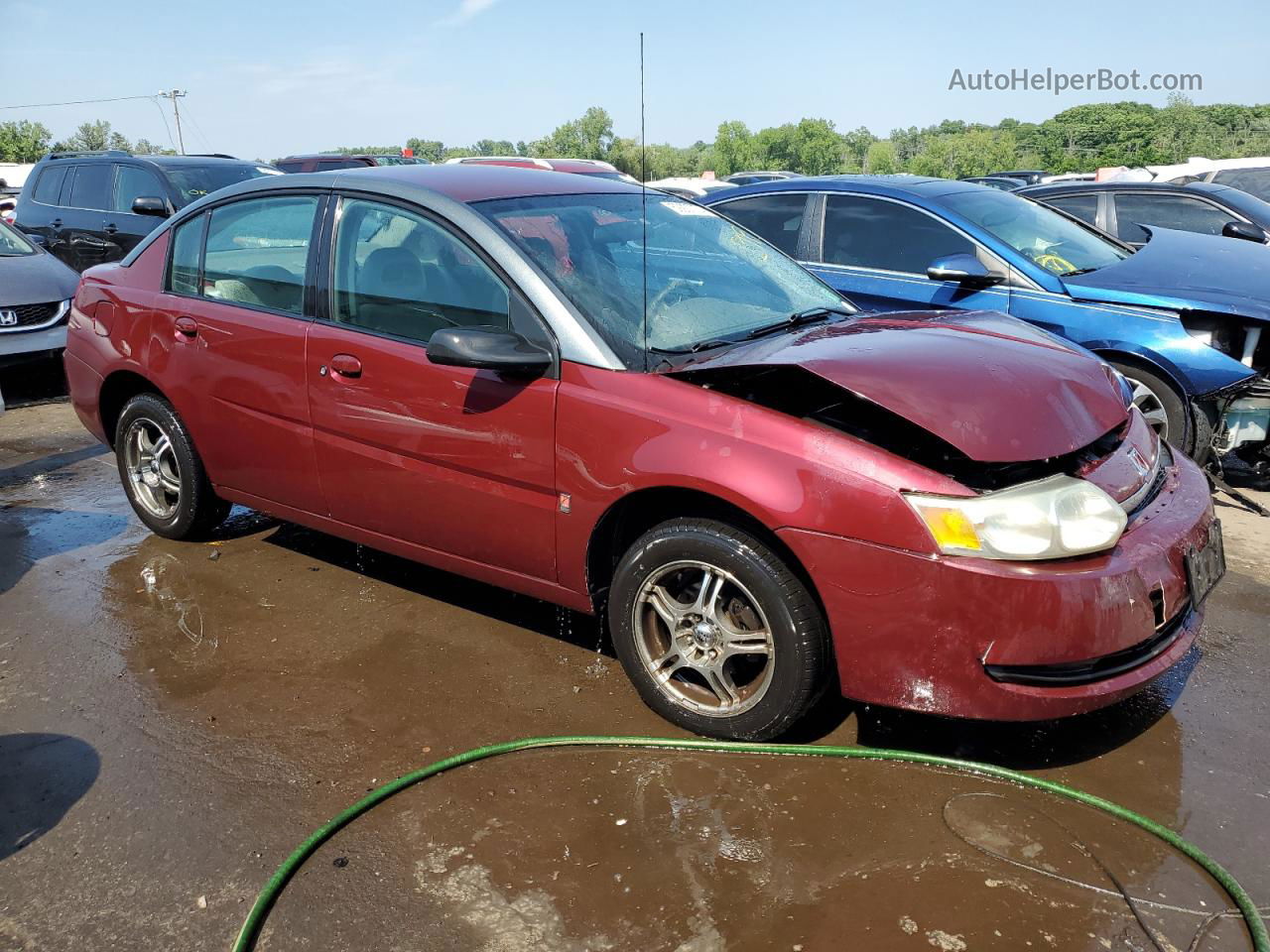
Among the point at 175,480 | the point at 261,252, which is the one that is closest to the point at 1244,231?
the point at 261,252

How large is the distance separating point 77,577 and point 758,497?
3332 mm

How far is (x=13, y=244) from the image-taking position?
9.20 metres

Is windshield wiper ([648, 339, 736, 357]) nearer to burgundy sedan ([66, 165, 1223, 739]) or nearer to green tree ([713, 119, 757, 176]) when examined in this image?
burgundy sedan ([66, 165, 1223, 739])

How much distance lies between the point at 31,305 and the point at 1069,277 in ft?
25.0

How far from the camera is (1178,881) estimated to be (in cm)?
260

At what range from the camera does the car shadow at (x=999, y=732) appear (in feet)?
10.5

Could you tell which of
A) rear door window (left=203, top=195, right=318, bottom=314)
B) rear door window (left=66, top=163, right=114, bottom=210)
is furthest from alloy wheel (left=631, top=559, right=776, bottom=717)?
rear door window (left=66, top=163, right=114, bottom=210)

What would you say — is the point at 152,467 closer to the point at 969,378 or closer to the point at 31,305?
the point at 969,378

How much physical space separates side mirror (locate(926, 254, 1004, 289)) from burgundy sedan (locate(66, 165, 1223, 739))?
4.58ft

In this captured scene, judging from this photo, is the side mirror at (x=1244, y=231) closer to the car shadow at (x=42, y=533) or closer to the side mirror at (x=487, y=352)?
the side mirror at (x=487, y=352)

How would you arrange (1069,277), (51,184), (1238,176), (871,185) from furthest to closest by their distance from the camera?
(51,184) < (1238,176) < (871,185) < (1069,277)

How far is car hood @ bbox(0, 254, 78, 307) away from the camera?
837cm

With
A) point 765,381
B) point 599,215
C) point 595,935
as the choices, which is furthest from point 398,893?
point 599,215

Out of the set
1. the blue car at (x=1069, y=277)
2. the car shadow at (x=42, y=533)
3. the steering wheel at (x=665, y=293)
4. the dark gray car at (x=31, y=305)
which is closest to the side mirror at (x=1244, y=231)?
the blue car at (x=1069, y=277)
